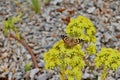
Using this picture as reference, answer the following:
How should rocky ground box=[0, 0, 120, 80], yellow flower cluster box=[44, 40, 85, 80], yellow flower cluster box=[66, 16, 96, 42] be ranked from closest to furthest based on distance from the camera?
yellow flower cluster box=[44, 40, 85, 80] < yellow flower cluster box=[66, 16, 96, 42] < rocky ground box=[0, 0, 120, 80]

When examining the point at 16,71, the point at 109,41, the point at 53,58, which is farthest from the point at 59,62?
the point at 109,41

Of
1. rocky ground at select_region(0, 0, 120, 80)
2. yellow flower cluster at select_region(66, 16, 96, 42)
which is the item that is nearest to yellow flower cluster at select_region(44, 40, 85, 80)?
yellow flower cluster at select_region(66, 16, 96, 42)

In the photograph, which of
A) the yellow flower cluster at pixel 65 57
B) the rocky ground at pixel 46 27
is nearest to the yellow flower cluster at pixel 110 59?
the yellow flower cluster at pixel 65 57

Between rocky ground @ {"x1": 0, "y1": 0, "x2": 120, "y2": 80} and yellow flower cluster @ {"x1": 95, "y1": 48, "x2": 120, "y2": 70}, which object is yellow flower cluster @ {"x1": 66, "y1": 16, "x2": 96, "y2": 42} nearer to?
yellow flower cluster @ {"x1": 95, "y1": 48, "x2": 120, "y2": 70}

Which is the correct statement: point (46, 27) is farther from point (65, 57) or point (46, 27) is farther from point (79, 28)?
point (65, 57)

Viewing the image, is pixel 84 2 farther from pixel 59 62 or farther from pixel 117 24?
pixel 59 62

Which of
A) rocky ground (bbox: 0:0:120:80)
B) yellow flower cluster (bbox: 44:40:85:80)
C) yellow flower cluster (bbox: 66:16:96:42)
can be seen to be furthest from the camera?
rocky ground (bbox: 0:0:120:80)

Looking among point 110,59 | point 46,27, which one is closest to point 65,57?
point 110,59

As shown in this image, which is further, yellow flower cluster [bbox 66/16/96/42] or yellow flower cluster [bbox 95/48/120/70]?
yellow flower cluster [bbox 66/16/96/42]

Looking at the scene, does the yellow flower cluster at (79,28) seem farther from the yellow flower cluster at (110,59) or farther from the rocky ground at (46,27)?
the rocky ground at (46,27)
